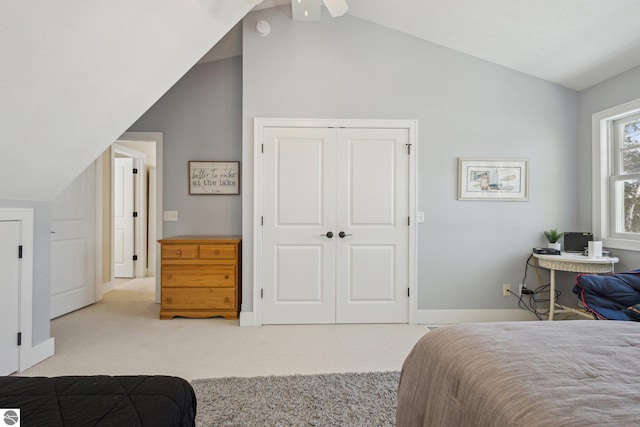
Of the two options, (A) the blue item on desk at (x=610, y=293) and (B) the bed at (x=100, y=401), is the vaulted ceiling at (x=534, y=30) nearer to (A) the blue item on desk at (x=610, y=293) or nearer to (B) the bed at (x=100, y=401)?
(A) the blue item on desk at (x=610, y=293)

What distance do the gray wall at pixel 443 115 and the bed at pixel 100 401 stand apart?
2.26 metres

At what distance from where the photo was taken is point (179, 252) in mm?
3180

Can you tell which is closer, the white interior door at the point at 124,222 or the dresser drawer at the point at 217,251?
the dresser drawer at the point at 217,251

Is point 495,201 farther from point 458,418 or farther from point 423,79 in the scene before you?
point 458,418

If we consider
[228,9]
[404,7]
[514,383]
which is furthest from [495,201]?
[228,9]

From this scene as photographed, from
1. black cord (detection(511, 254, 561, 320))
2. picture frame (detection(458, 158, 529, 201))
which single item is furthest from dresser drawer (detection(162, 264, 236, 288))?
black cord (detection(511, 254, 561, 320))

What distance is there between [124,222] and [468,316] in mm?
5425

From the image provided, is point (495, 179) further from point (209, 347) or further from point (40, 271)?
point (40, 271)

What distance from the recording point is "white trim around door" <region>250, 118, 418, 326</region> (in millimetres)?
3174

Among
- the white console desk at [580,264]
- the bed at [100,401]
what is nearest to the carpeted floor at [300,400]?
the bed at [100,401]

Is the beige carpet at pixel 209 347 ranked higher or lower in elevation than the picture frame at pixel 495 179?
lower

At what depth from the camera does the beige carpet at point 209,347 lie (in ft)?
7.29

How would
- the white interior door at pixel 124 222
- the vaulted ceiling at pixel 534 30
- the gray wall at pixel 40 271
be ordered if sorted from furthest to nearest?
the white interior door at pixel 124 222, the vaulted ceiling at pixel 534 30, the gray wall at pixel 40 271

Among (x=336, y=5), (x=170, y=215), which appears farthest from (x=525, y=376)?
(x=170, y=215)
